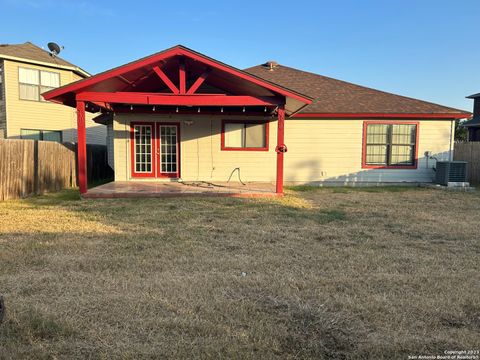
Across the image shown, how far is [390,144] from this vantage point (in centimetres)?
1280

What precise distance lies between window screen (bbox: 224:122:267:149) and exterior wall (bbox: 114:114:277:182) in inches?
8.7

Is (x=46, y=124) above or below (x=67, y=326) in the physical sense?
above

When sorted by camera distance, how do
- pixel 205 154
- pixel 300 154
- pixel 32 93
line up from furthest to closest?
pixel 32 93
pixel 300 154
pixel 205 154

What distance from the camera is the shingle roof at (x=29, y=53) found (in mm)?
16391

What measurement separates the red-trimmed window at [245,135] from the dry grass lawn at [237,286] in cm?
572

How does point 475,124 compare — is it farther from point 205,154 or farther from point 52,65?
point 52,65

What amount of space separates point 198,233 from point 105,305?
9.14 ft

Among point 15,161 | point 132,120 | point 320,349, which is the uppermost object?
point 132,120

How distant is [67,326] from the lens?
281 cm

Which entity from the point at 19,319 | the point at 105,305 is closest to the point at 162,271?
the point at 105,305

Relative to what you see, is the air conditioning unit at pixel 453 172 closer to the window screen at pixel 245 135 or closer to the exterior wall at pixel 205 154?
the exterior wall at pixel 205 154

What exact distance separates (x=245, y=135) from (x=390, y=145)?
5226 millimetres

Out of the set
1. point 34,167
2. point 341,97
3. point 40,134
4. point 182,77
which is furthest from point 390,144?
point 40,134

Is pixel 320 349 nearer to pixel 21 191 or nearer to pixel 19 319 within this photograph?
pixel 19 319
